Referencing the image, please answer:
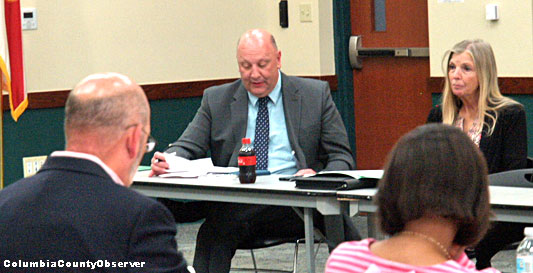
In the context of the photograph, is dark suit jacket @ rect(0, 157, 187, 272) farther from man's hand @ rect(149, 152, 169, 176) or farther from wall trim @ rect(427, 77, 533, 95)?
wall trim @ rect(427, 77, 533, 95)

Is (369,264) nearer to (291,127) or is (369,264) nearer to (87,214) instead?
(87,214)

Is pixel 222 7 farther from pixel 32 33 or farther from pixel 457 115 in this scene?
pixel 457 115

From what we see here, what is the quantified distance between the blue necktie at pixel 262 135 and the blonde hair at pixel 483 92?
2.89 feet

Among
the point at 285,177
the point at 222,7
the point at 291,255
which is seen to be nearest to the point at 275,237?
the point at 285,177

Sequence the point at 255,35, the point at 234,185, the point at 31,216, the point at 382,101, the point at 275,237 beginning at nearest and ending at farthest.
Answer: the point at 31,216 < the point at 234,185 < the point at 275,237 < the point at 255,35 < the point at 382,101

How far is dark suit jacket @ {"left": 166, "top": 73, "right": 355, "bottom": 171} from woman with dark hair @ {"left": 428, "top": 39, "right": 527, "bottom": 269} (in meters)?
0.51

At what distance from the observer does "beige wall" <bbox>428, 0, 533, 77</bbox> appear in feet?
18.7

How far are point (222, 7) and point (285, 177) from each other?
3.21m

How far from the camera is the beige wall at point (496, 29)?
5707 millimetres

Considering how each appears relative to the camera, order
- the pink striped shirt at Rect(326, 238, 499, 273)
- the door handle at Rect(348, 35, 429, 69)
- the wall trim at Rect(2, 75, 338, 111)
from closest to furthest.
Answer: the pink striped shirt at Rect(326, 238, 499, 273) → the wall trim at Rect(2, 75, 338, 111) → the door handle at Rect(348, 35, 429, 69)

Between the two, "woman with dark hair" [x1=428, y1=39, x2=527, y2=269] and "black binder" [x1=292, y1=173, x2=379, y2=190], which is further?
"woman with dark hair" [x1=428, y1=39, x2=527, y2=269]

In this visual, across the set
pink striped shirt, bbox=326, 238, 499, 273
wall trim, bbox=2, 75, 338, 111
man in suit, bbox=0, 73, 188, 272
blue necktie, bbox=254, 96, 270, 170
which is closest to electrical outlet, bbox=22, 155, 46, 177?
wall trim, bbox=2, 75, 338, 111

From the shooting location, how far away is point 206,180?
4.14m

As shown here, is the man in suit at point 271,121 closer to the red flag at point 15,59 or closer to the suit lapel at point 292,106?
the suit lapel at point 292,106
